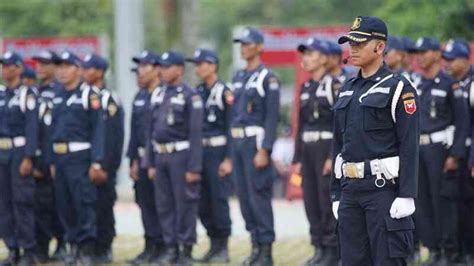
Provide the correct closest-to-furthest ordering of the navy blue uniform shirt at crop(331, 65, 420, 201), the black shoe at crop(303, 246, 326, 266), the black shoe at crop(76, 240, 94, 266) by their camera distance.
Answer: the navy blue uniform shirt at crop(331, 65, 420, 201)
the black shoe at crop(303, 246, 326, 266)
the black shoe at crop(76, 240, 94, 266)

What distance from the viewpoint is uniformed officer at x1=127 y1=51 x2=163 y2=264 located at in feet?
45.1

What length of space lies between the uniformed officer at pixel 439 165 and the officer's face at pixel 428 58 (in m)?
0.01

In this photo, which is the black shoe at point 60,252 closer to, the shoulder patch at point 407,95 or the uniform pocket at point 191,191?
the uniform pocket at point 191,191

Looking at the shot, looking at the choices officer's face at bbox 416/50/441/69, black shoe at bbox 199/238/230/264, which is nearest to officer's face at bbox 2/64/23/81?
black shoe at bbox 199/238/230/264

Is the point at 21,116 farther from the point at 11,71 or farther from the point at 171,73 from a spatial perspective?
the point at 171,73

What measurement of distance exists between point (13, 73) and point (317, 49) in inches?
137

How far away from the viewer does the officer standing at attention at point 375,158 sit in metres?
8.51

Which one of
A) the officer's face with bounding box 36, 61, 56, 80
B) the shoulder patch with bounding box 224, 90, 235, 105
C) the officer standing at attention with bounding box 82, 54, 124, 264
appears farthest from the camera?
the officer's face with bounding box 36, 61, 56, 80

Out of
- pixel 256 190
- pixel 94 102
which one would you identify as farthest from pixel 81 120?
pixel 256 190

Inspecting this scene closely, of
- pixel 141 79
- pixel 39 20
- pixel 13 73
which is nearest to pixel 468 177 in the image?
pixel 141 79

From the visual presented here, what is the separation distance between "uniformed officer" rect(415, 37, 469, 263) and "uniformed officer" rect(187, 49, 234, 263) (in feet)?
7.44

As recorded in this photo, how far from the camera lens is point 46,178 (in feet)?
45.8

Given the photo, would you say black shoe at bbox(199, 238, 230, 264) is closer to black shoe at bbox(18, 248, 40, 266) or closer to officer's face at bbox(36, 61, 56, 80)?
black shoe at bbox(18, 248, 40, 266)

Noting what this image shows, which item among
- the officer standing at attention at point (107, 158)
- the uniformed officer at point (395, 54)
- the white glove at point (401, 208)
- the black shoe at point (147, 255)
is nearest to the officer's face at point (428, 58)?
the uniformed officer at point (395, 54)
